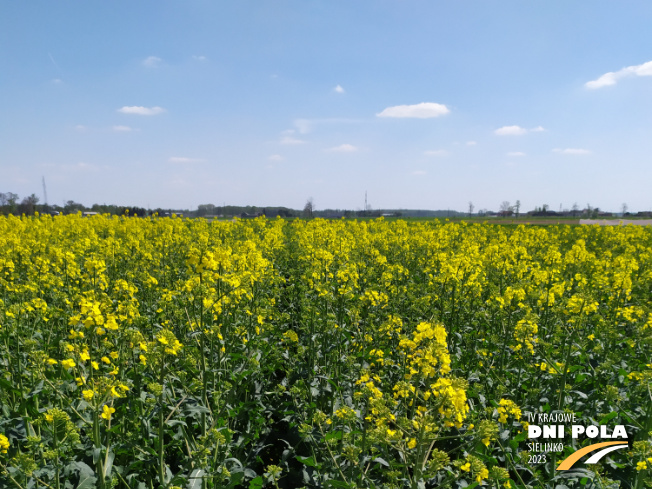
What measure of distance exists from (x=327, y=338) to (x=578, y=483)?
2806mm

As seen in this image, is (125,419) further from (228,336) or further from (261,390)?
(261,390)

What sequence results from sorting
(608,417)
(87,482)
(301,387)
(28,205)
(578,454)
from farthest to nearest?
(28,205) → (301,387) → (608,417) → (578,454) → (87,482)

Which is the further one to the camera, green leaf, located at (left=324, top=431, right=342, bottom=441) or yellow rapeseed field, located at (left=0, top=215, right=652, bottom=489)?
green leaf, located at (left=324, top=431, right=342, bottom=441)

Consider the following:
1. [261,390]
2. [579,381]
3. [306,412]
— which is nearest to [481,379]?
[579,381]

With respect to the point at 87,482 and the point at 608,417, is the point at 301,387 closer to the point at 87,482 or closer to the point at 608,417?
the point at 87,482

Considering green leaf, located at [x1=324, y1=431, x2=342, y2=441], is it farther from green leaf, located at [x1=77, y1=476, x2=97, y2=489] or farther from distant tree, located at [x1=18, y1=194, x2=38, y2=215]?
distant tree, located at [x1=18, y1=194, x2=38, y2=215]

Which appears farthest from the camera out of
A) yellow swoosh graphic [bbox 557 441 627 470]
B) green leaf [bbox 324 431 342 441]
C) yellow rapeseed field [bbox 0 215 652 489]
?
yellow swoosh graphic [bbox 557 441 627 470]

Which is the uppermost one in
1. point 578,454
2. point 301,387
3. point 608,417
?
point 301,387

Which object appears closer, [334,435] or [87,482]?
[87,482]

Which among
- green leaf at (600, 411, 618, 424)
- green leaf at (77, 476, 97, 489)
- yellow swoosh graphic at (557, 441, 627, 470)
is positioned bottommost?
yellow swoosh graphic at (557, 441, 627, 470)

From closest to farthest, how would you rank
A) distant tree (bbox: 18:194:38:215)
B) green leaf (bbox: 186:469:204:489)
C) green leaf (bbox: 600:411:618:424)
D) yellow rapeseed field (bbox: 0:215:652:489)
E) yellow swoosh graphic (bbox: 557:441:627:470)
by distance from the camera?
yellow rapeseed field (bbox: 0:215:652:489), green leaf (bbox: 186:469:204:489), yellow swoosh graphic (bbox: 557:441:627:470), green leaf (bbox: 600:411:618:424), distant tree (bbox: 18:194:38:215)

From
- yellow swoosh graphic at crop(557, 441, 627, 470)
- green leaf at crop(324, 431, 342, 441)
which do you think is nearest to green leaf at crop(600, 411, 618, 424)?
yellow swoosh graphic at crop(557, 441, 627, 470)

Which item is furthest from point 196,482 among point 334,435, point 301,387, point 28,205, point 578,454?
point 28,205

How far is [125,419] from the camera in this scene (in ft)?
10.3
